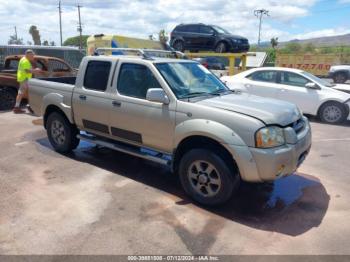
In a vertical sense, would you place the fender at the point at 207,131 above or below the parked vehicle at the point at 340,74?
below

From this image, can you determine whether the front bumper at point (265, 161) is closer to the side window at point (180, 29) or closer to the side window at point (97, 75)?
the side window at point (97, 75)

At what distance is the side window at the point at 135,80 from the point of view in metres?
4.92

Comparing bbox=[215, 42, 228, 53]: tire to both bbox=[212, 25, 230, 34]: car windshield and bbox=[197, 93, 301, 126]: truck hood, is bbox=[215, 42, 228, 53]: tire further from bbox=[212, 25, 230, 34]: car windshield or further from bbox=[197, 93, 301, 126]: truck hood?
bbox=[197, 93, 301, 126]: truck hood

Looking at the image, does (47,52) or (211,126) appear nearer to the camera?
(211,126)

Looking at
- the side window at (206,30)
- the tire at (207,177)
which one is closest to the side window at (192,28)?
the side window at (206,30)

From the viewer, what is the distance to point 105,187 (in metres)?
4.98

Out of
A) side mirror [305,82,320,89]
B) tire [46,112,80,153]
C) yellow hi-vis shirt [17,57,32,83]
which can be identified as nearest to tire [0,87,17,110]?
yellow hi-vis shirt [17,57,32,83]

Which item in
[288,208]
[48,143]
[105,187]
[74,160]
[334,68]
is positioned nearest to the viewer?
[288,208]

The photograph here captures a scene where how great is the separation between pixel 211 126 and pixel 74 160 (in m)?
2.98

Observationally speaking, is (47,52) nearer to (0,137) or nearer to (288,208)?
(0,137)

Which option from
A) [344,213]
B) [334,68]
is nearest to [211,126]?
[344,213]

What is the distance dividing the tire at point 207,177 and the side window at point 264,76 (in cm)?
665

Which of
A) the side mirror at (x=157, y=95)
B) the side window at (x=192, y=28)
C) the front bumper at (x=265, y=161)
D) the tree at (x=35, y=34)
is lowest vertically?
the front bumper at (x=265, y=161)

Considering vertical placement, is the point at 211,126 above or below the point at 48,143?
above
